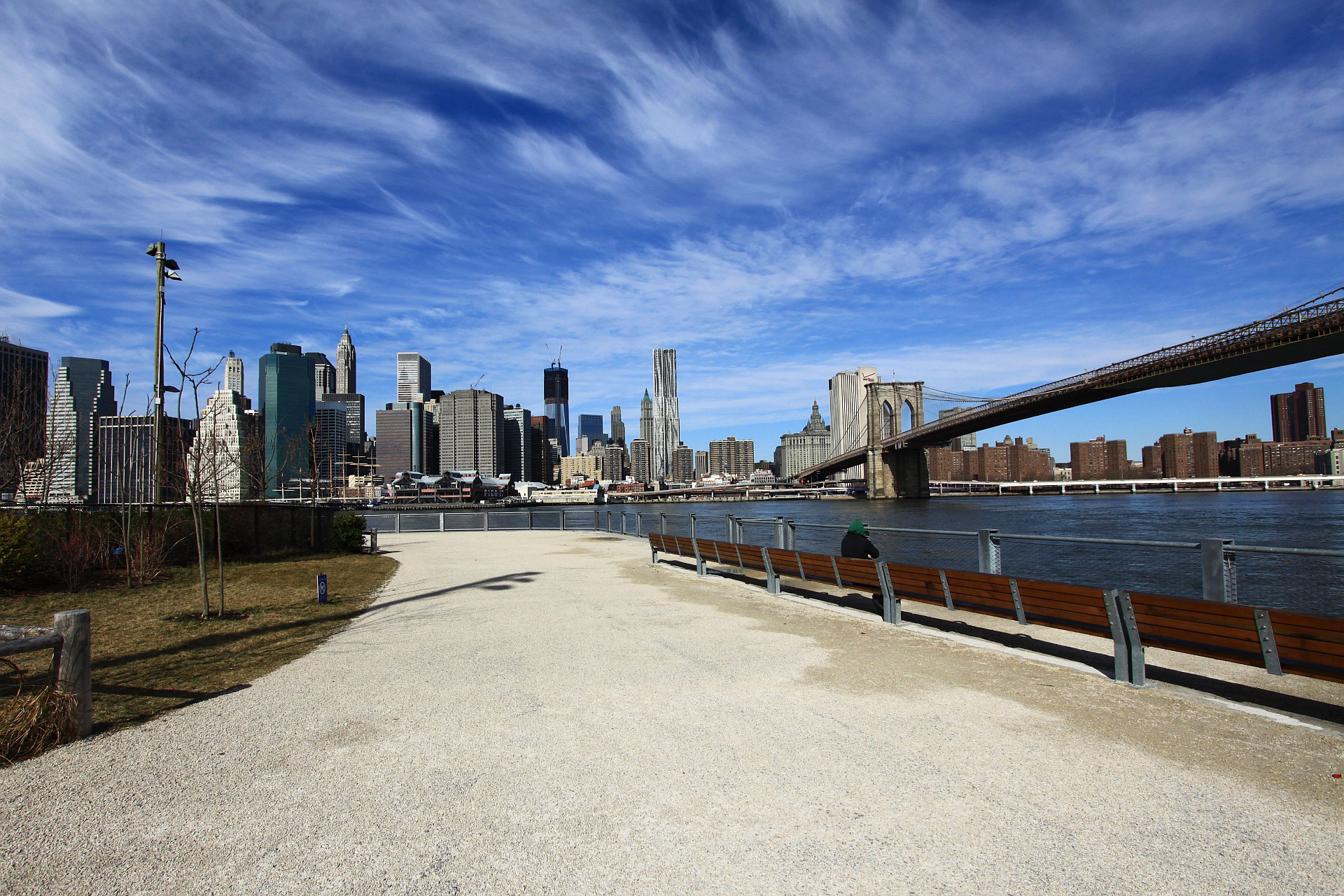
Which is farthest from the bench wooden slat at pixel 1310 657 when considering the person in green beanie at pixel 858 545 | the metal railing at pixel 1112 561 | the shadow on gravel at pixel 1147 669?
the person in green beanie at pixel 858 545

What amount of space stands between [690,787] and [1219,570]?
4607 mm

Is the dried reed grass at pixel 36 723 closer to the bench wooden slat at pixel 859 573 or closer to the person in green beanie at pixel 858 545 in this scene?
the bench wooden slat at pixel 859 573

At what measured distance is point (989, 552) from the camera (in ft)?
25.7

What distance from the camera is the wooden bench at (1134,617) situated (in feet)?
14.4

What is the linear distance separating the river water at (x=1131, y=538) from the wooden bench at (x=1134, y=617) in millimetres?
1077

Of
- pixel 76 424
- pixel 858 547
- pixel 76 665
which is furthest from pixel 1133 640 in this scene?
pixel 76 424

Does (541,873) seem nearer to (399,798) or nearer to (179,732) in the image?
(399,798)

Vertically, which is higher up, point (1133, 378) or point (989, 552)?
point (1133, 378)

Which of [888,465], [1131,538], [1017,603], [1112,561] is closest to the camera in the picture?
[1017,603]

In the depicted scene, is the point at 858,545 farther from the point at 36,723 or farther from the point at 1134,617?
the point at 36,723

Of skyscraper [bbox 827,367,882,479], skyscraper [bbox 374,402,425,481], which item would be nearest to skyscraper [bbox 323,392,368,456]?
skyscraper [bbox 374,402,425,481]

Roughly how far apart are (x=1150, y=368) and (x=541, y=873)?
51.9 metres

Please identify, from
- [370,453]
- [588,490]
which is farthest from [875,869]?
[370,453]

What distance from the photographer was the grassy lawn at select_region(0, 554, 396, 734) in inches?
225
